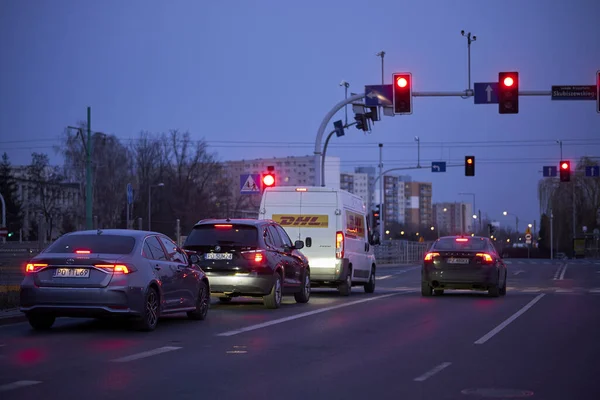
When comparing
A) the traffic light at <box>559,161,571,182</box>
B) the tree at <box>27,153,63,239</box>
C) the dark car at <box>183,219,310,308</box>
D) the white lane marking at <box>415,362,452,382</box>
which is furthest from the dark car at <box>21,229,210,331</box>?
the tree at <box>27,153,63,239</box>

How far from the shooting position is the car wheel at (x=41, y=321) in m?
14.4

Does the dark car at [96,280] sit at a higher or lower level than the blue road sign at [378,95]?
lower

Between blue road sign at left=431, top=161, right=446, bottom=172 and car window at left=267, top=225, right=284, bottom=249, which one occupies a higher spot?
blue road sign at left=431, top=161, right=446, bottom=172

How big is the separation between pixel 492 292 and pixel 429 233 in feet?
558

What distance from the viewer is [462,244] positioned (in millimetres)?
24531

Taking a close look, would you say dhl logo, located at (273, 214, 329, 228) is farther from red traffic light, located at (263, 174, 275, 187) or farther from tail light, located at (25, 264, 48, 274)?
tail light, located at (25, 264, 48, 274)

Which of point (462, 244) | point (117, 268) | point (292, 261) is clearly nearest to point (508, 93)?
point (462, 244)

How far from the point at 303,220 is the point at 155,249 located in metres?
9.14

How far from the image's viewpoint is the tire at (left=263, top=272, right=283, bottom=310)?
19375 millimetres

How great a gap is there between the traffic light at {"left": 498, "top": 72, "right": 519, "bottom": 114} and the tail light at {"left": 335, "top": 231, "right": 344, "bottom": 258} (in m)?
6.62

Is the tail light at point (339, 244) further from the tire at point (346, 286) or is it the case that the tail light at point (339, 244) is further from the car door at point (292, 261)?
the car door at point (292, 261)

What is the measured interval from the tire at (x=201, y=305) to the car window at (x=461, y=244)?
353 inches

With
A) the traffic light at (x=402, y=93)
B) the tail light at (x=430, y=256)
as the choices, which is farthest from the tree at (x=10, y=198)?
the tail light at (x=430, y=256)

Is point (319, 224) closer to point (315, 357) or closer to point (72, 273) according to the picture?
point (72, 273)
